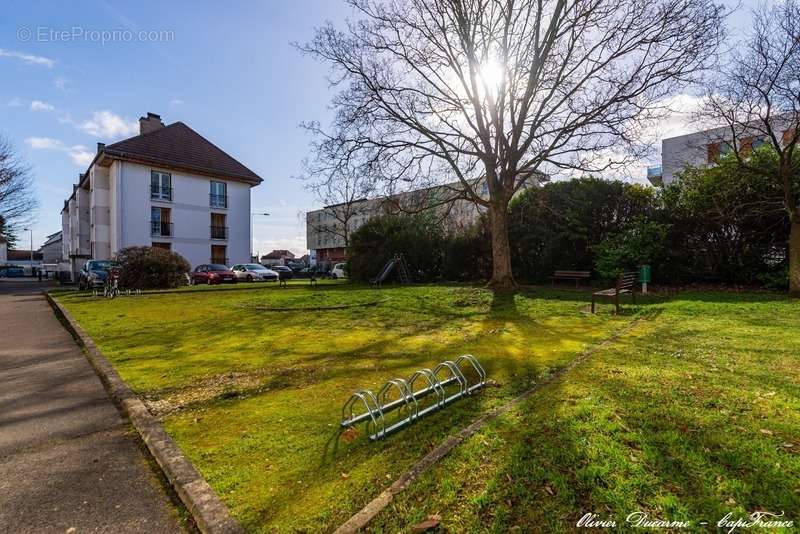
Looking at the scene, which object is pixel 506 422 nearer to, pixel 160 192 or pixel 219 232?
pixel 160 192

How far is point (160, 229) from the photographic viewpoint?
32125 millimetres

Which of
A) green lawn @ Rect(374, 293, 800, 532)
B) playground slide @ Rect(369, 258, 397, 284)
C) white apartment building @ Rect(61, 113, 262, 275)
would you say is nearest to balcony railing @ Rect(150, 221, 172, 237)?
white apartment building @ Rect(61, 113, 262, 275)

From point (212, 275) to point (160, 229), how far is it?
957 cm

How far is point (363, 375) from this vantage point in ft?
16.4

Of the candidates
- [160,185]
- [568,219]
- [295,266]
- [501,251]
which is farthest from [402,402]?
[295,266]

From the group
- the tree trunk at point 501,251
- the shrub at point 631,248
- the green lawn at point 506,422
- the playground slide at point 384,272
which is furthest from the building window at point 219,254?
the shrub at point 631,248

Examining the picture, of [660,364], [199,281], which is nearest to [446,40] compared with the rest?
[660,364]

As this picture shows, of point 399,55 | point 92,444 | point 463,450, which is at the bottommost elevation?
point 92,444

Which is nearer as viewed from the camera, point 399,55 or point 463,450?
point 463,450

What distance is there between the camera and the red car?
26.5m

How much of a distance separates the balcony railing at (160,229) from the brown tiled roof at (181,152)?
467 cm

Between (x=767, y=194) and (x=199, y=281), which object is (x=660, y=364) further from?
(x=199, y=281)

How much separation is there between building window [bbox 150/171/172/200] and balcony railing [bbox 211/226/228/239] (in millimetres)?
4279

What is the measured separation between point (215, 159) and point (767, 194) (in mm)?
37220
